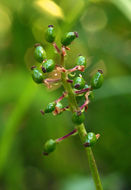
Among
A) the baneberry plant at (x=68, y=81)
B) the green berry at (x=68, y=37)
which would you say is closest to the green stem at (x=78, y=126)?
the baneberry plant at (x=68, y=81)

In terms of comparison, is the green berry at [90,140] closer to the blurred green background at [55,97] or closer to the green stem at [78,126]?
the green stem at [78,126]

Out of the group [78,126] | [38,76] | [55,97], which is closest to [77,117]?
[78,126]

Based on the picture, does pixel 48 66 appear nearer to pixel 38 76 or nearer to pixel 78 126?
pixel 38 76

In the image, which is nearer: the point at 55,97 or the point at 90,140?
the point at 90,140

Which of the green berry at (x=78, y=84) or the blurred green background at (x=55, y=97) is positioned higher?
the blurred green background at (x=55, y=97)

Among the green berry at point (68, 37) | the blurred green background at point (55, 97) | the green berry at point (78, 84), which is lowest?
the green berry at point (78, 84)

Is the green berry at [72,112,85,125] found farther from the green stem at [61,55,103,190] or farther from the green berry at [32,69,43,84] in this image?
the green berry at [32,69,43,84]

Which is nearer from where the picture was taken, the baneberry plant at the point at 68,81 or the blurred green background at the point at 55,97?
the baneberry plant at the point at 68,81

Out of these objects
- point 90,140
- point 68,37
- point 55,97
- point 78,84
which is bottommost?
point 90,140

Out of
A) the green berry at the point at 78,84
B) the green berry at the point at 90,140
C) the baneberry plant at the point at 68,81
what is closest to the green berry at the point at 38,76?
the baneberry plant at the point at 68,81
